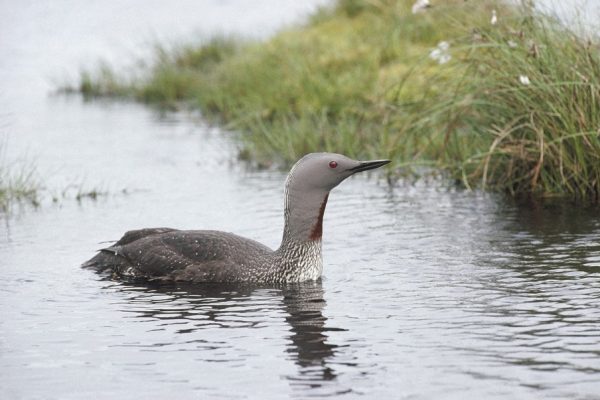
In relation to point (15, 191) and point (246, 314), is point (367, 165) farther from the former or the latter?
point (15, 191)

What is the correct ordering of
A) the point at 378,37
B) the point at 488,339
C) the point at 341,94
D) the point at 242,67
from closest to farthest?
the point at 488,339, the point at 341,94, the point at 378,37, the point at 242,67

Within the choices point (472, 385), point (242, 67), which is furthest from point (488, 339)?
point (242, 67)

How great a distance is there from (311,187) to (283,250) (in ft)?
1.64

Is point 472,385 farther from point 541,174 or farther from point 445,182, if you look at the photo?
point 445,182

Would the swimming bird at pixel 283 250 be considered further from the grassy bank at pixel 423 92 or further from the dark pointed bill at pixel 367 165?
the grassy bank at pixel 423 92

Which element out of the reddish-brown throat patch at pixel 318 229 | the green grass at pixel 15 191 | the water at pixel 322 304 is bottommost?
the water at pixel 322 304

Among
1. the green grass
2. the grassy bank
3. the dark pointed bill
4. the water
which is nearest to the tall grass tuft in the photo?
the grassy bank

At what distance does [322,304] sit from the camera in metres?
8.46

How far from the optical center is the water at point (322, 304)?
264 inches

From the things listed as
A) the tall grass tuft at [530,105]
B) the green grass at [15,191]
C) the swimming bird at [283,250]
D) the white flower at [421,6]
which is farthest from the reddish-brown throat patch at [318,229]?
the green grass at [15,191]

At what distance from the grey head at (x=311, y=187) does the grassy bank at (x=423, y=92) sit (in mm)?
2394

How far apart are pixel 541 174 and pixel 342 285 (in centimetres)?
370

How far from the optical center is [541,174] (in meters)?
12.0

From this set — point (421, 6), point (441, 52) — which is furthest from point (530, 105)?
point (421, 6)
